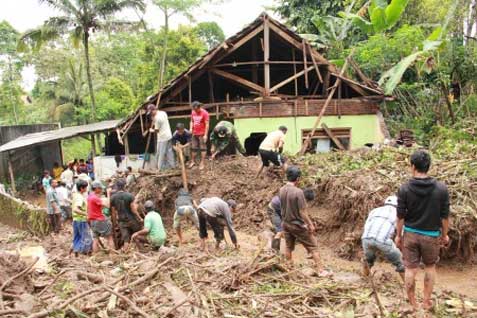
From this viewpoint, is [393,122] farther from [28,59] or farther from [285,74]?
[28,59]

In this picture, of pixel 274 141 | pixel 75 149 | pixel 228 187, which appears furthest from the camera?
pixel 75 149

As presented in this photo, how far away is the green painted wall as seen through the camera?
45.4 ft

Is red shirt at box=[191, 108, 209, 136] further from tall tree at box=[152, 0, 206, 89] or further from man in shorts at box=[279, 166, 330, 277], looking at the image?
tall tree at box=[152, 0, 206, 89]

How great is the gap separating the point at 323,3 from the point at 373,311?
20.9m

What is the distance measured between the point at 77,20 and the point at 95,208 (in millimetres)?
16063

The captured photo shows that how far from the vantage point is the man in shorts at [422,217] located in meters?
4.49

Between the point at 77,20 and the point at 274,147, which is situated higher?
the point at 77,20

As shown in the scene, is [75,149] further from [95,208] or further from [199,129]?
[95,208]

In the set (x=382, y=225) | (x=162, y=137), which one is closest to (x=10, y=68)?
(x=162, y=137)

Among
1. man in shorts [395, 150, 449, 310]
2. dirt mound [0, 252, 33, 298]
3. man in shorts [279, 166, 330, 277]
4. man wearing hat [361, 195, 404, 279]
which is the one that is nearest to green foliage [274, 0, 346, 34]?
man in shorts [279, 166, 330, 277]

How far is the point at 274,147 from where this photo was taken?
33.7ft

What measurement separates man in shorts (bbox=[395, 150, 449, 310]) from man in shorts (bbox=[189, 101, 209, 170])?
7089 millimetres

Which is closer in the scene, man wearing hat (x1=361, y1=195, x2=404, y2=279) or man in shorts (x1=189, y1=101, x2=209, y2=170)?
man wearing hat (x1=361, y1=195, x2=404, y2=279)

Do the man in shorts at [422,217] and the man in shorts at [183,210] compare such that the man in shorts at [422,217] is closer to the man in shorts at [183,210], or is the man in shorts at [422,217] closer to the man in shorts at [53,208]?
the man in shorts at [183,210]
